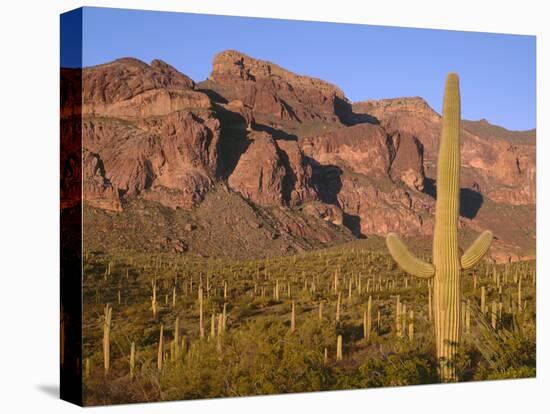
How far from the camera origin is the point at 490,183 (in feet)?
75.6

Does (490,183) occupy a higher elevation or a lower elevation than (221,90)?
lower

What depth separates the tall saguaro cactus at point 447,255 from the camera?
20.2 metres

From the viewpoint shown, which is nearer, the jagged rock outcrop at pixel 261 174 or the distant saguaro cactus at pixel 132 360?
the distant saguaro cactus at pixel 132 360

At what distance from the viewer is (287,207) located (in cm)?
2064

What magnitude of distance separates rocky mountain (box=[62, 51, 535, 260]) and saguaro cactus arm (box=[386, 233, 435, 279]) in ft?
3.84

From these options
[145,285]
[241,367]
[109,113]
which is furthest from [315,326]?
[109,113]

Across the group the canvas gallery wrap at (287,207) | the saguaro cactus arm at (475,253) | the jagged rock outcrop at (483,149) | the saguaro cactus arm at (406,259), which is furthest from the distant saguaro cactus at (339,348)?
the jagged rock outcrop at (483,149)

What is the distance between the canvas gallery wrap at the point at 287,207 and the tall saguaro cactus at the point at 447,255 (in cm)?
3

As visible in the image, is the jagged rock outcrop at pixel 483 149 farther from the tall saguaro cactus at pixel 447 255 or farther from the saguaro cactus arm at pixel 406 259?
the saguaro cactus arm at pixel 406 259

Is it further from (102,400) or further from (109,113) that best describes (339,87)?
(102,400)

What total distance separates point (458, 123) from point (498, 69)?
1989mm

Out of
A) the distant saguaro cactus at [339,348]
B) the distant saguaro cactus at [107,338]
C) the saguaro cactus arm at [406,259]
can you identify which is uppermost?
the saguaro cactus arm at [406,259]

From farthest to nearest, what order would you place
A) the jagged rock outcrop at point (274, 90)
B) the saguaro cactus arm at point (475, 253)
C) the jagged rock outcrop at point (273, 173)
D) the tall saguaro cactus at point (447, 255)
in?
the jagged rock outcrop at point (273, 173) → the saguaro cactus arm at point (475, 253) → the tall saguaro cactus at point (447, 255) → the jagged rock outcrop at point (274, 90)

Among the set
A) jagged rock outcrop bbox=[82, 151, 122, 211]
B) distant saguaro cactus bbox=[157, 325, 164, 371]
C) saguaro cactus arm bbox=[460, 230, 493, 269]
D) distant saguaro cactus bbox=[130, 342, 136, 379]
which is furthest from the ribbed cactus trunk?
jagged rock outcrop bbox=[82, 151, 122, 211]
